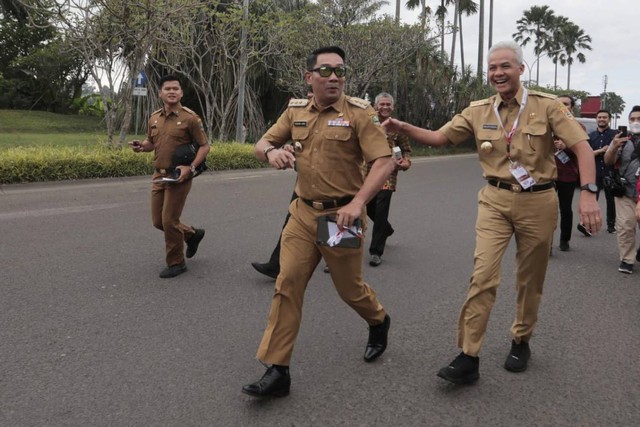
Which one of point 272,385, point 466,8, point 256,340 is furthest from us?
point 466,8

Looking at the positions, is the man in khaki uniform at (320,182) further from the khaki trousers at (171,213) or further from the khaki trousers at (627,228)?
the khaki trousers at (627,228)

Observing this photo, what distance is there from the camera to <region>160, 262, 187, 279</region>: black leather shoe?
17.0 ft

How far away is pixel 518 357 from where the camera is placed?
3.47 metres

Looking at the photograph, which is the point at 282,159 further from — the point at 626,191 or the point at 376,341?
the point at 626,191

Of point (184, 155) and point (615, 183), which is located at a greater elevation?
point (184, 155)

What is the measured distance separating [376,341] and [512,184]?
1240mm

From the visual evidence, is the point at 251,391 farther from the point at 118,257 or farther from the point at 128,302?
the point at 118,257

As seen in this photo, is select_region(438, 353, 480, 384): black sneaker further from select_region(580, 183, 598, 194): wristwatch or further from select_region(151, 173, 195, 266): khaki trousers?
select_region(151, 173, 195, 266): khaki trousers

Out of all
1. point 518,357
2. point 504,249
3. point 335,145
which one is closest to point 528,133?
point 504,249

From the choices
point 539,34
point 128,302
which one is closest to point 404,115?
point 128,302

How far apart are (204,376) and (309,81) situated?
1.74m

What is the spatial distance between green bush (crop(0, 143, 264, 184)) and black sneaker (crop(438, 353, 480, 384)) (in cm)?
1025

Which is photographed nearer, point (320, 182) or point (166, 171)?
point (320, 182)

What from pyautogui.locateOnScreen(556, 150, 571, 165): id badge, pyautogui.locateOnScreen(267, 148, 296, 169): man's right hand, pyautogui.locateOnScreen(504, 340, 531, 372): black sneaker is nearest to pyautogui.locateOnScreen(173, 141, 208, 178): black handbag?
pyautogui.locateOnScreen(267, 148, 296, 169): man's right hand
